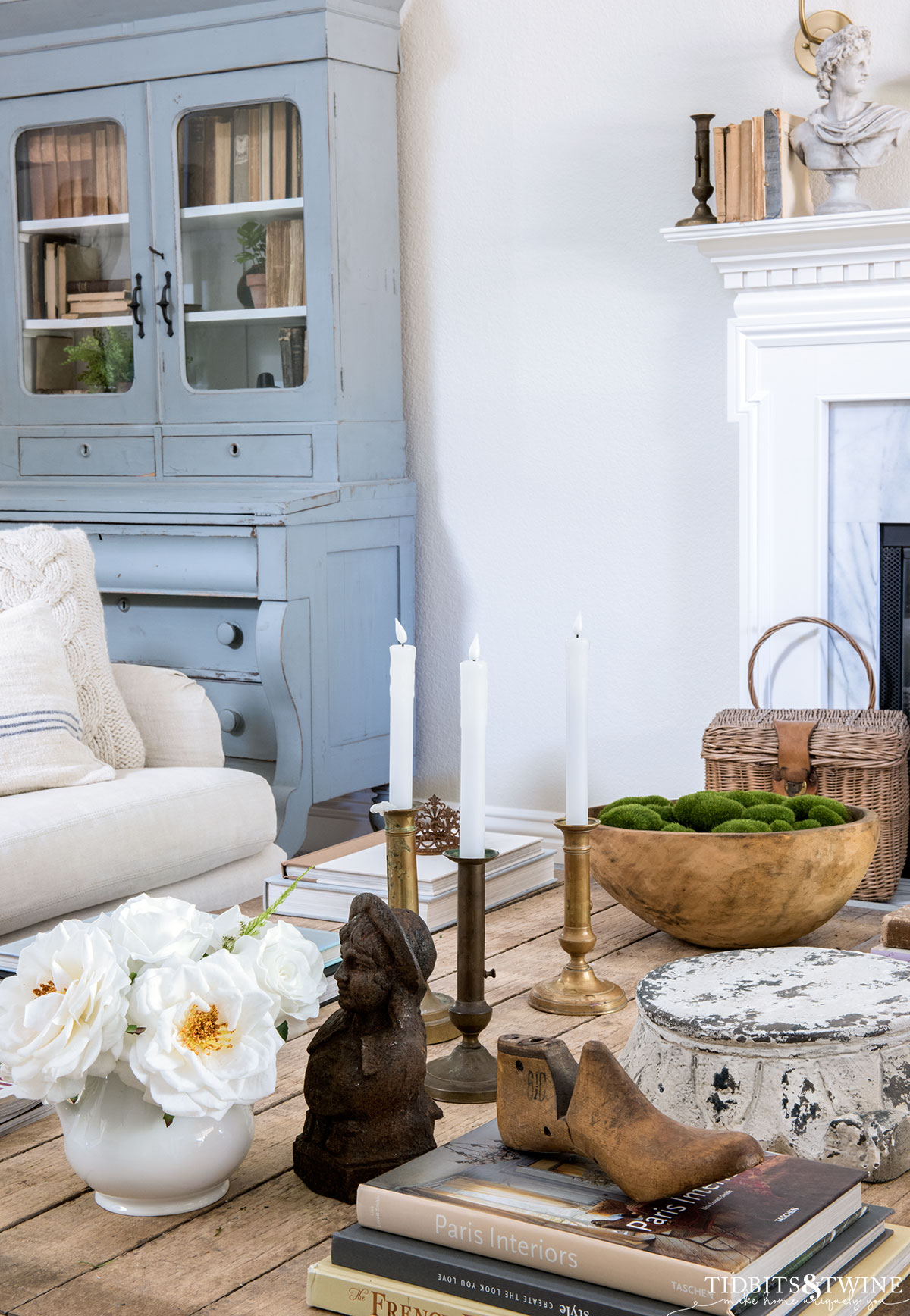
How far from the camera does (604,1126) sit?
82 cm

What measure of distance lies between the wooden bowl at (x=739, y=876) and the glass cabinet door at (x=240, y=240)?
6.34ft

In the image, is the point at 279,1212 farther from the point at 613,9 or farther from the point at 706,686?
the point at 613,9

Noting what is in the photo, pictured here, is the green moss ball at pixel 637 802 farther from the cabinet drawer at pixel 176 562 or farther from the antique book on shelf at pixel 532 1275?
the cabinet drawer at pixel 176 562

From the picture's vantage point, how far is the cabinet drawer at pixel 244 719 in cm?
301

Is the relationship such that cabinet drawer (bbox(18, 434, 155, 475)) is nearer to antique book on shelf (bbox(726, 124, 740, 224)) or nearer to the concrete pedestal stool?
antique book on shelf (bbox(726, 124, 740, 224))

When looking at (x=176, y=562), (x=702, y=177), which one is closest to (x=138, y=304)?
(x=176, y=562)

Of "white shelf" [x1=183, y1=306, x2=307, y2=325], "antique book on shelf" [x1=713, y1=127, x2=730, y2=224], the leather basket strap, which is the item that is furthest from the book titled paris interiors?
"white shelf" [x1=183, y1=306, x2=307, y2=325]

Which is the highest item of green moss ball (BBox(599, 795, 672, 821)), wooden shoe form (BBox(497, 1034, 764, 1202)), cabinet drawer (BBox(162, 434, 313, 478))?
cabinet drawer (BBox(162, 434, 313, 478))

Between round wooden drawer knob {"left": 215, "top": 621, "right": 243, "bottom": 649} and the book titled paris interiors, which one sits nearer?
the book titled paris interiors

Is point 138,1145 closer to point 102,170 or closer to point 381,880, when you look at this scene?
point 381,880

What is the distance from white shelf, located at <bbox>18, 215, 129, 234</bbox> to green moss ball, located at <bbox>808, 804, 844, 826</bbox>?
7.82 ft

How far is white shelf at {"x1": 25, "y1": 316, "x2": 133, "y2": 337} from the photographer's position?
331 cm

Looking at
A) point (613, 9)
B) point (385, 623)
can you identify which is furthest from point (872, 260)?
point (385, 623)

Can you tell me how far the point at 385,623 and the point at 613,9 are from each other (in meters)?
1.38
